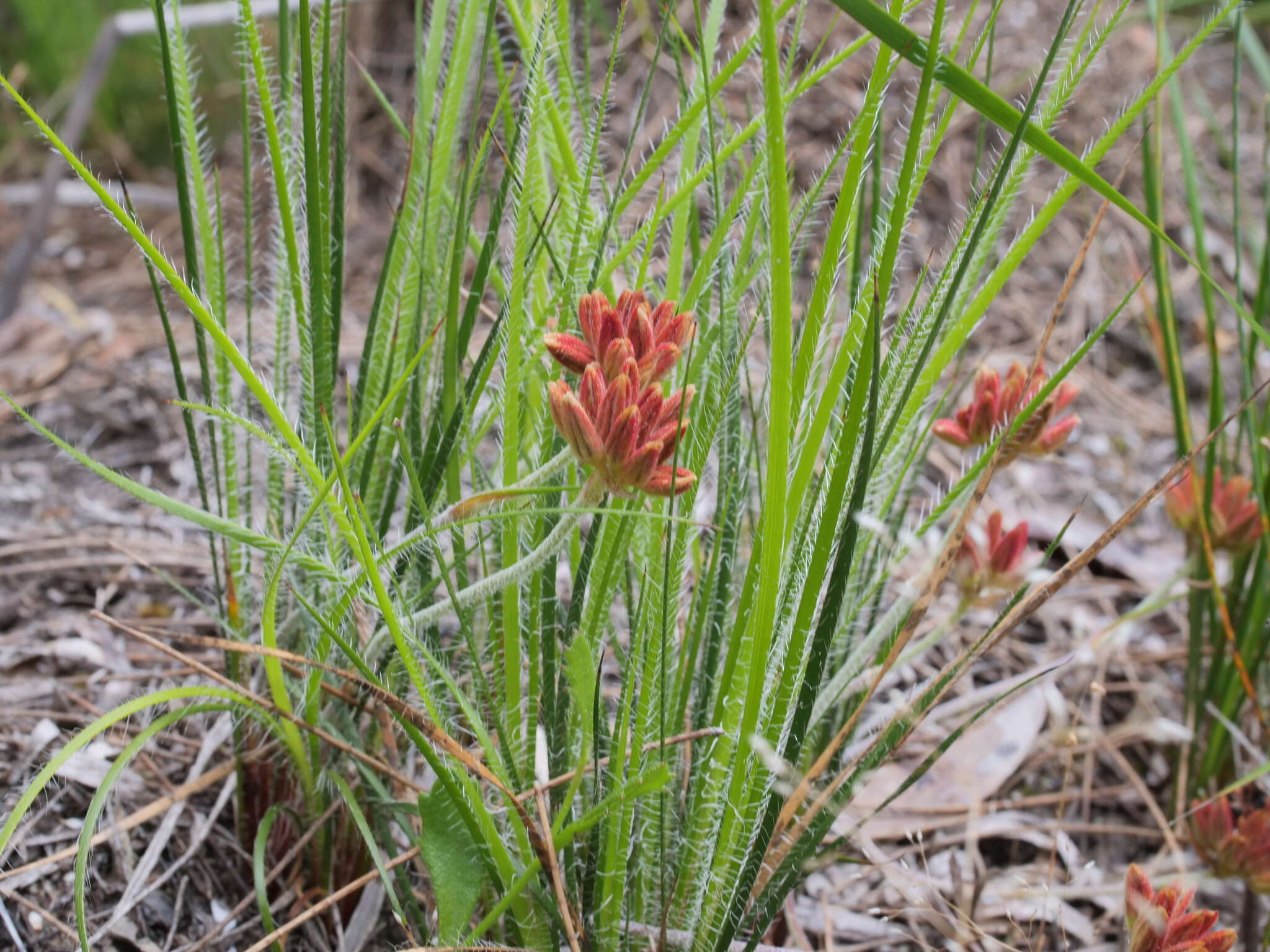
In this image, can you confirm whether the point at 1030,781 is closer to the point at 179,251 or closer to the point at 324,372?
the point at 324,372

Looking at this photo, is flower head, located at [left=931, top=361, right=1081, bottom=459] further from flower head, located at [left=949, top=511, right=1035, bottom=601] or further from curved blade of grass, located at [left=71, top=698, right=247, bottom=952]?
curved blade of grass, located at [left=71, top=698, right=247, bottom=952]

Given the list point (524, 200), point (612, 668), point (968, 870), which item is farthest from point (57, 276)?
point (968, 870)

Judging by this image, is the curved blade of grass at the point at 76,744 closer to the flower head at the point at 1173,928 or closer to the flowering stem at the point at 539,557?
the flowering stem at the point at 539,557

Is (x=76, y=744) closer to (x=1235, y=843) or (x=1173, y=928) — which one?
(x=1173, y=928)

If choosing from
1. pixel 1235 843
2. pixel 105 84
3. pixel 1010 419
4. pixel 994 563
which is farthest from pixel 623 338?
pixel 105 84

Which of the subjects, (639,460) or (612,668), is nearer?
(639,460)

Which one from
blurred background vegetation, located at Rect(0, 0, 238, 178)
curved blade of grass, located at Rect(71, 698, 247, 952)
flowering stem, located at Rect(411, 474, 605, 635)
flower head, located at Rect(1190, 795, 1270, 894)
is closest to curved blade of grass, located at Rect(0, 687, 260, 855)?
curved blade of grass, located at Rect(71, 698, 247, 952)
